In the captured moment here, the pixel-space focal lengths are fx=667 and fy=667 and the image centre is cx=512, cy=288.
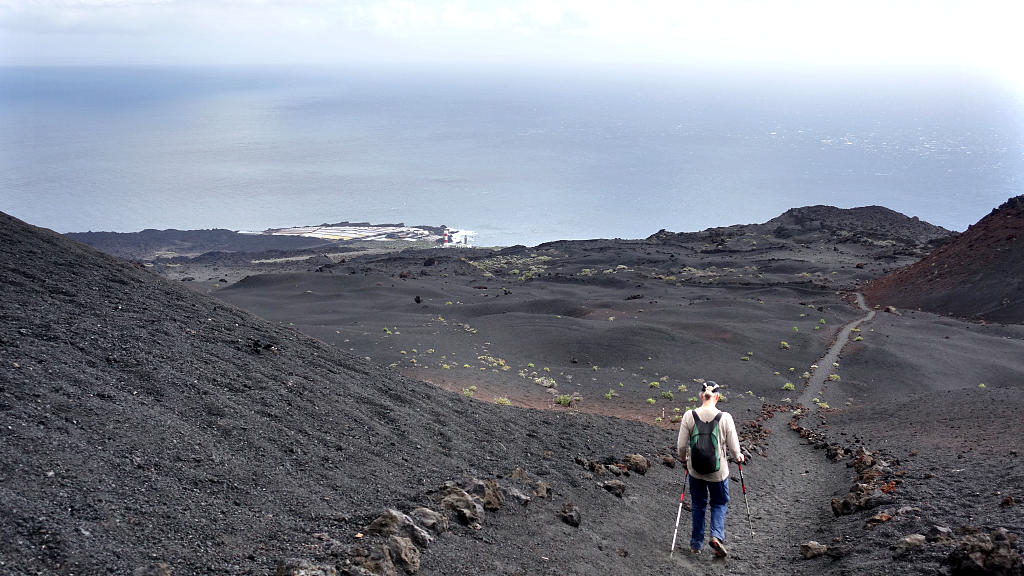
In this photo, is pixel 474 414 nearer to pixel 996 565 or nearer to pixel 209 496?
pixel 209 496

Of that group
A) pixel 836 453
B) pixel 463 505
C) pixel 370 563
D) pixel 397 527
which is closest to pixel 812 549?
pixel 463 505

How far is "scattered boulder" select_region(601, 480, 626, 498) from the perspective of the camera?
30.7ft

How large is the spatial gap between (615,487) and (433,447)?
2.62 m

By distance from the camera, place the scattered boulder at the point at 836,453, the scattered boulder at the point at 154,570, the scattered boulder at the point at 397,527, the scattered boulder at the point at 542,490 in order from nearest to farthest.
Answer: the scattered boulder at the point at 154,570
the scattered boulder at the point at 397,527
the scattered boulder at the point at 542,490
the scattered boulder at the point at 836,453

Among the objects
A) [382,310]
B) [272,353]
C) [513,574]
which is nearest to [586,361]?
[382,310]

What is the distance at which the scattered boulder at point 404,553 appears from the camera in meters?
5.77

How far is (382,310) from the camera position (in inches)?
1152

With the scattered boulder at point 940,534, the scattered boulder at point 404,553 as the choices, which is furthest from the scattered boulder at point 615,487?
the scattered boulder at point 404,553

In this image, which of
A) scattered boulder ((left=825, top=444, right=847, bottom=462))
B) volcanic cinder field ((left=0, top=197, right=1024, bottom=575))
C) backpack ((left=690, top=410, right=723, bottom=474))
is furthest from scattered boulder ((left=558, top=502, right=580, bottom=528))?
scattered boulder ((left=825, top=444, right=847, bottom=462))

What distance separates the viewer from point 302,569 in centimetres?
520

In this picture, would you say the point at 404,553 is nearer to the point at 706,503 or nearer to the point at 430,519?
the point at 430,519

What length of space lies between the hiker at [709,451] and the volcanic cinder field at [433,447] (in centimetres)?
73

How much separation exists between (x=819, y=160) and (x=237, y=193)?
154512 mm

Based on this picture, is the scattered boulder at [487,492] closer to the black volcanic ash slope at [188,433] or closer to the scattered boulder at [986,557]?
the black volcanic ash slope at [188,433]
